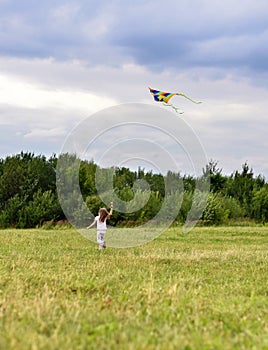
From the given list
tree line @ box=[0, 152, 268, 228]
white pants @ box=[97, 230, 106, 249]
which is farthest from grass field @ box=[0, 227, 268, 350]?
tree line @ box=[0, 152, 268, 228]

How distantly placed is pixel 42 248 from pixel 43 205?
24909mm

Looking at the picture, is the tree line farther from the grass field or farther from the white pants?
the grass field

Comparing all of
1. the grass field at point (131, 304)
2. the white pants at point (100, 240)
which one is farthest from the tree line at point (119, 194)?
the grass field at point (131, 304)

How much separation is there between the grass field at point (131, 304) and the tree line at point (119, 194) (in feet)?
21.6

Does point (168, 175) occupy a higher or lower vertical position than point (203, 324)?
higher

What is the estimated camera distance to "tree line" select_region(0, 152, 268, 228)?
21.0 m

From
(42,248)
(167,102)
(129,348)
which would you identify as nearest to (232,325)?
(129,348)

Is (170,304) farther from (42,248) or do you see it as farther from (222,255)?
(42,248)

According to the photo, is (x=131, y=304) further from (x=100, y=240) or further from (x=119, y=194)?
(x=119, y=194)

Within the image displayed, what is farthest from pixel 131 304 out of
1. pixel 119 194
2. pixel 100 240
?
pixel 119 194

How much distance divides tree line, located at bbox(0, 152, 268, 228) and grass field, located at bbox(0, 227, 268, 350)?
6.58m

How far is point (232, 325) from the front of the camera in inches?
240

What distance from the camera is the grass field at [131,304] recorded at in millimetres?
5165

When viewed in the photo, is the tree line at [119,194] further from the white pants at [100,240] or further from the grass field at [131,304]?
the grass field at [131,304]
